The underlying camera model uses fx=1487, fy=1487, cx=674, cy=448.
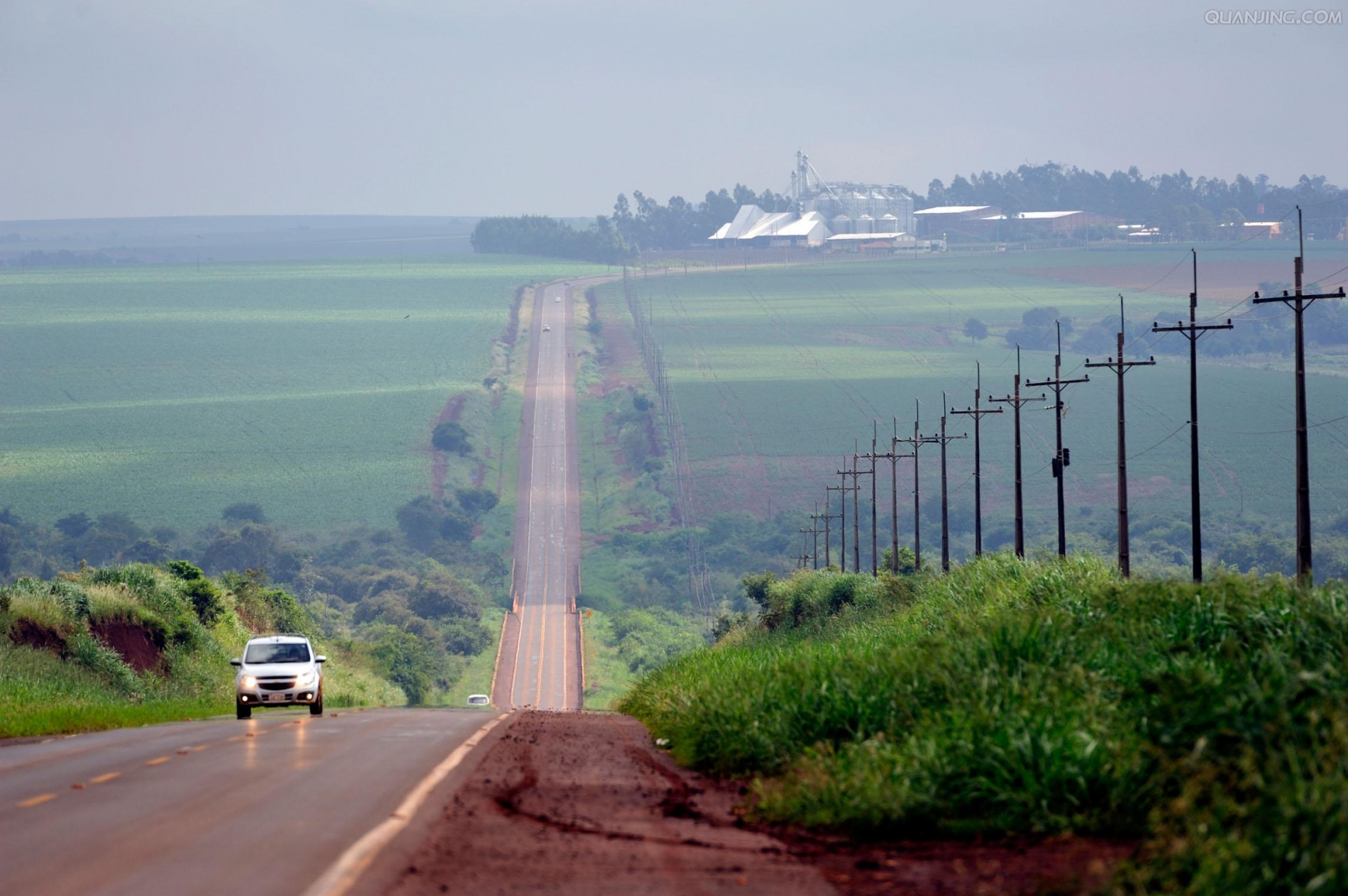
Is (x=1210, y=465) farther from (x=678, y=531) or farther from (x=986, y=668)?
(x=986, y=668)

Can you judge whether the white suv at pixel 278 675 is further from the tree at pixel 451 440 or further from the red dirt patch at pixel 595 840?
the tree at pixel 451 440

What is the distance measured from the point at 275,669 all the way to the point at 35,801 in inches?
704

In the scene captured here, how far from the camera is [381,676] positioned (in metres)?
90.8

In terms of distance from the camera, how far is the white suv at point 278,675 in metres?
32.5

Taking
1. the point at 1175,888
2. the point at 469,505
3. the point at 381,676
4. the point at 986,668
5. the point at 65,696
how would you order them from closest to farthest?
the point at 1175,888 → the point at 986,668 → the point at 65,696 → the point at 381,676 → the point at 469,505

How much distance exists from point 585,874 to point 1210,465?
496 ft

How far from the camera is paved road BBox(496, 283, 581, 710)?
9781 cm

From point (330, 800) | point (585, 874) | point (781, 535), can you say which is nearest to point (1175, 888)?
point (585, 874)

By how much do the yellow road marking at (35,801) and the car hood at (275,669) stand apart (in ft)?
56.3

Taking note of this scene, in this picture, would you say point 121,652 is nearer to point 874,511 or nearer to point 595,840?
point 874,511

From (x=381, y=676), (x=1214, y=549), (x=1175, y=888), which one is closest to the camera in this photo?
(x=1175, y=888)

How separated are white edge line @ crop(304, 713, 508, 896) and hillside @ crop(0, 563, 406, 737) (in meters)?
12.7

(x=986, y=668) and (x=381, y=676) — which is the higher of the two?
(x=986, y=668)

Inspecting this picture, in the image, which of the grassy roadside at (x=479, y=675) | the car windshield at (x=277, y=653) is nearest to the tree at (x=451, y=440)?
the grassy roadside at (x=479, y=675)
